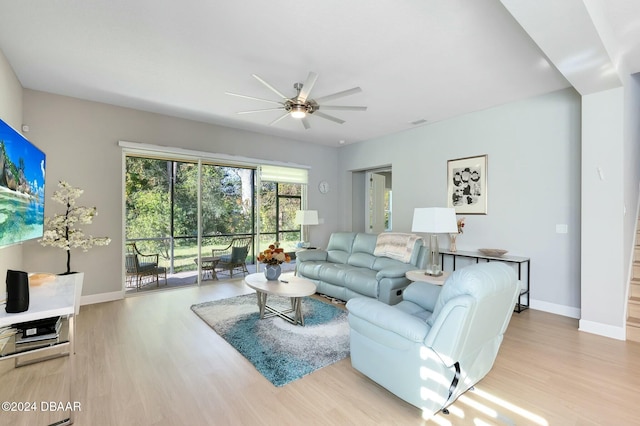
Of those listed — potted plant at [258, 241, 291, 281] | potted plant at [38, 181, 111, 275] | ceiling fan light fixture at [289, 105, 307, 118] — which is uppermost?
ceiling fan light fixture at [289, 105, 307, 118]

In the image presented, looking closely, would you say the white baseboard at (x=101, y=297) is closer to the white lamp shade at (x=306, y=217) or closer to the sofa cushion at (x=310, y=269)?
the sofa cushion at (x=310, y=269)

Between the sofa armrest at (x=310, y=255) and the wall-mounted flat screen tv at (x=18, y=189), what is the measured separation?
317 cm

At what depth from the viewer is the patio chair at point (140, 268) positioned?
448 cm

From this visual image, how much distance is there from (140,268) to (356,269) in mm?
3424

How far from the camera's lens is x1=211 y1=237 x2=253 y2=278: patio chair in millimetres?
5269

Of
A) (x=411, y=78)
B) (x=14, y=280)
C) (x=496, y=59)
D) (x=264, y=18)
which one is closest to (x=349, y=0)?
(x=264, y=18)

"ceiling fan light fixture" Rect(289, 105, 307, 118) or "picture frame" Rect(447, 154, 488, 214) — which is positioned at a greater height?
"ceiling fan light fixture" Rect(289, 105, 307, 118)

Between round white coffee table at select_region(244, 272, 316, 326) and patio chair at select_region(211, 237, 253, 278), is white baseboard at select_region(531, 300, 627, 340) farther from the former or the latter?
patio chair at select_region(211, 237, 253, 278)

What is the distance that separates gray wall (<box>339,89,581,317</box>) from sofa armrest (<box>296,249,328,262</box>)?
6.82ft

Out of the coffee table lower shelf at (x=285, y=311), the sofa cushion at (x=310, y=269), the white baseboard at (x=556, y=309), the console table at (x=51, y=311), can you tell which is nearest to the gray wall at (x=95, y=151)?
the console table at (x=51, y=311)

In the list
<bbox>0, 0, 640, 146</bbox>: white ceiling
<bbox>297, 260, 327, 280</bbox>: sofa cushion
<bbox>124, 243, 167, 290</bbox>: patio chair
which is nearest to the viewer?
<bbox>0, 0, 640, 146</bbox>: white ceiling

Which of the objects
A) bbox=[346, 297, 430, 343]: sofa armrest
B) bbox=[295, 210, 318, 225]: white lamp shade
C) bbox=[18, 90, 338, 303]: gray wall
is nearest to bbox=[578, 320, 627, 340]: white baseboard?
bbox=[346, 297, 430, 343]: sofa armrest


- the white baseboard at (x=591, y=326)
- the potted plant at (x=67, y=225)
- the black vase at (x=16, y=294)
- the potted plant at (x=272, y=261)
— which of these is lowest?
the white baseboard at (x=591, y=326)

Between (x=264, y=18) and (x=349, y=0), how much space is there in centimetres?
68
